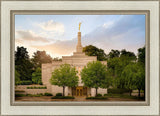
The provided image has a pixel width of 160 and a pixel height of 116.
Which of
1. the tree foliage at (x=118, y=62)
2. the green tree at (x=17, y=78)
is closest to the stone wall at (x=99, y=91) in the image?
the tree foliage at (x=118, y=62)

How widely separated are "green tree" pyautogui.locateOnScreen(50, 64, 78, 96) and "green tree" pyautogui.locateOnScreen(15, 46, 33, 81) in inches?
46.3

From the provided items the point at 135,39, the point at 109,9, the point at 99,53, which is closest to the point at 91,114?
the point at 99,53

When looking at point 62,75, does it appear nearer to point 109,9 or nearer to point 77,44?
point 77,44

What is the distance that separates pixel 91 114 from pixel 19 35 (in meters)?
4.51

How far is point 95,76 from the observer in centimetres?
864

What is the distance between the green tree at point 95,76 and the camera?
848cm

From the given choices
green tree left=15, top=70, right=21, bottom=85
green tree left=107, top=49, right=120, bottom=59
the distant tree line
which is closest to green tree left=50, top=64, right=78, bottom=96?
the distant tree line

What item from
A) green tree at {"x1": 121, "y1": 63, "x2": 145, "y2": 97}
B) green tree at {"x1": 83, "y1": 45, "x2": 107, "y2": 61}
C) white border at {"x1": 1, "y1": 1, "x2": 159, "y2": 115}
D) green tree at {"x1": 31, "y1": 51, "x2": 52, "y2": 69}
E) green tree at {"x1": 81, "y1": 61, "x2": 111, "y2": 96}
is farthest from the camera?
green tree at {"x1": 81, "y1": 61, "x2": 111, "y2": 96}

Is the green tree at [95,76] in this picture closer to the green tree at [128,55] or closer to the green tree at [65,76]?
the green tree at [65,76]

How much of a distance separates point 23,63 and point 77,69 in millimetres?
2526

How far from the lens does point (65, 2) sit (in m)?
7.40

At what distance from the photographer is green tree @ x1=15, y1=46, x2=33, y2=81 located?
7.88m

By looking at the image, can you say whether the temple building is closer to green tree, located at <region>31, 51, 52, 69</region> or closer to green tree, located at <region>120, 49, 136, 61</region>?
green tree, located at <region>31, 51, 52, 69</region>

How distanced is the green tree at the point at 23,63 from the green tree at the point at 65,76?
46.3 inches
